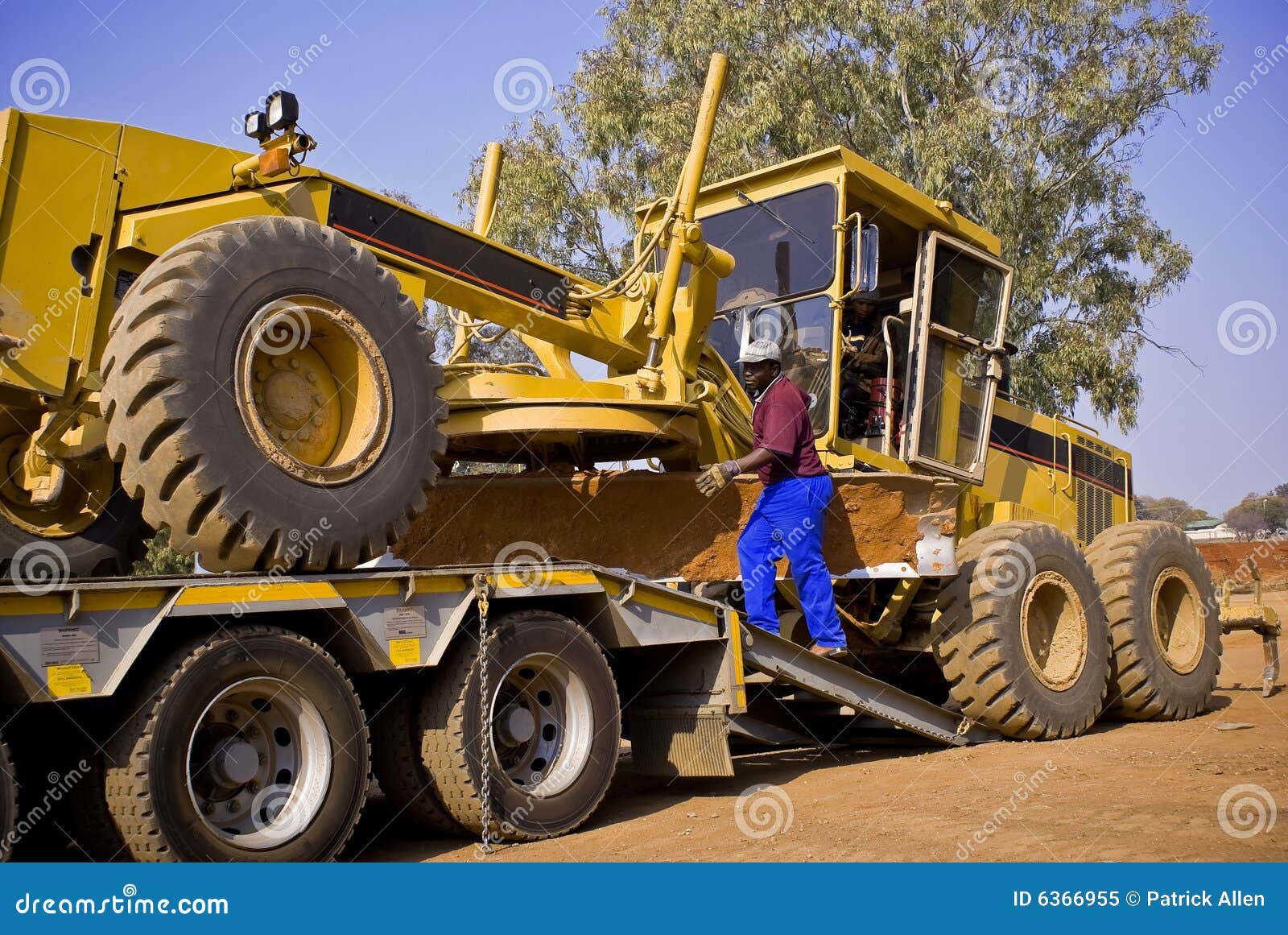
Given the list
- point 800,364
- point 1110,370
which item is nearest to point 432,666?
point 800,364

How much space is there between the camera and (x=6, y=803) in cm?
379

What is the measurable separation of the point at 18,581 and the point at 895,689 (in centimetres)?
502

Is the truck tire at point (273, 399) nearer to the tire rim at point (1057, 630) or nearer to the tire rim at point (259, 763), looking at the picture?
the tire rim at point (259, 763)

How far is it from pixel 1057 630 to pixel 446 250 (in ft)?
16.1

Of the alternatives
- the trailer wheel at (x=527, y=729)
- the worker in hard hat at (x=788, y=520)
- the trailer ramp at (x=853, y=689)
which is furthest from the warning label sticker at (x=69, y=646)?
the worker in hard hat at (x=788, y=520)

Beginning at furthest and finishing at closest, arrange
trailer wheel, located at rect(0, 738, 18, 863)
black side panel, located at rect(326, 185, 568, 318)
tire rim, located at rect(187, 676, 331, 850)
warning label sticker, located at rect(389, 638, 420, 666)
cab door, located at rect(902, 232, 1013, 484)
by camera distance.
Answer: cab door, located at rect(902, 232, 1013, 484), black side panel, located at rect(326, 185, 568, 318), warning label sticker, located at rect(389, 638, 420, 666), tire rim, located at rect(187, 676, 331, 850), trailer wheel, located at rect(0, 738, 18, 863)

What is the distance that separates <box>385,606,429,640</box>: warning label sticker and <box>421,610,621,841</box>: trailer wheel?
10.5 inches

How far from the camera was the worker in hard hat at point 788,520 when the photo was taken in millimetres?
6941

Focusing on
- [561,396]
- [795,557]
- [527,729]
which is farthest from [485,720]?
[795,557]

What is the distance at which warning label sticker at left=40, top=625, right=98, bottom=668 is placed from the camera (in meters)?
3.94

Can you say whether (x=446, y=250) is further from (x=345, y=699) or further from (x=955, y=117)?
(x=955, y=117)

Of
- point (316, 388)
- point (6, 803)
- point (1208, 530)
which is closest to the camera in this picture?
point (6, 803)

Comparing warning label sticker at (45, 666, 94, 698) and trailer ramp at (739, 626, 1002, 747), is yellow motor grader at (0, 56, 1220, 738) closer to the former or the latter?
trailer ramp at (739, 626, 1002, 747)

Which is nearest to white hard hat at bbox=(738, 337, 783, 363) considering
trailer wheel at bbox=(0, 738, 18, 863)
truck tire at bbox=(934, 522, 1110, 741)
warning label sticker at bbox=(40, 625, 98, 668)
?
truck tire at bbox=(934, 522, 1110, 741)
